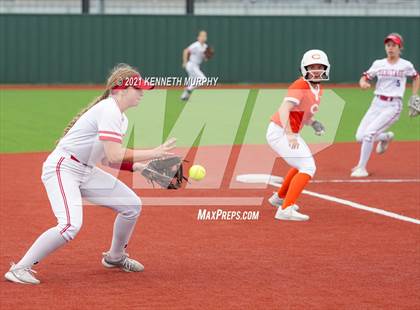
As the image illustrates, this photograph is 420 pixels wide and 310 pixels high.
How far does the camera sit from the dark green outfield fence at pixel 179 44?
35.7 m

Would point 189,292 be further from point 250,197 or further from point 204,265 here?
point 250,197

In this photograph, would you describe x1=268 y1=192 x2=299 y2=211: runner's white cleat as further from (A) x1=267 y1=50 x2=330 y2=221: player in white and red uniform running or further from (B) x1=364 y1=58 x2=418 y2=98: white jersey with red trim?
(B) x1=364 y1=58 x2=418 y2=98: white jersey with red trim

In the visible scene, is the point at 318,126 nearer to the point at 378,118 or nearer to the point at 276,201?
the point at 276,201

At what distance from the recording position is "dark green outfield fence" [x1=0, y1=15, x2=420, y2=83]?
35.7 metres

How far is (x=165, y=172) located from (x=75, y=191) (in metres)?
0.96

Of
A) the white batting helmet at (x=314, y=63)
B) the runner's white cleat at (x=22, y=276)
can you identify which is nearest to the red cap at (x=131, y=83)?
the runner's white cleat at (x=22, y=276)

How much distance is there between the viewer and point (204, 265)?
34.2 feet

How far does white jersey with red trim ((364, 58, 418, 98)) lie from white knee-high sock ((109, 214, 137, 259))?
8227mm

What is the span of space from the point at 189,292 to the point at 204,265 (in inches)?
45.8

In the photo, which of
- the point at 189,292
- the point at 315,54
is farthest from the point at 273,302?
the point at 315,54

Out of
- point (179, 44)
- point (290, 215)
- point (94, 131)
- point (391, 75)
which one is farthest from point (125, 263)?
point (179, 44)

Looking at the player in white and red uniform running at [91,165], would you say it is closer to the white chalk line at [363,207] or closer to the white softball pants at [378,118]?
the white chalk line at [363,207]

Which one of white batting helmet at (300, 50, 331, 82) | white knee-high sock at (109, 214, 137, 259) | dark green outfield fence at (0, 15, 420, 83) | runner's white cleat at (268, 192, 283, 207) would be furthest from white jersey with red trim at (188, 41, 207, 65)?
white knee-high sock at (109, 214, 137, 259)

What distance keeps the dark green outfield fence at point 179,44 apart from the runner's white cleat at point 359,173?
65.1 ft
